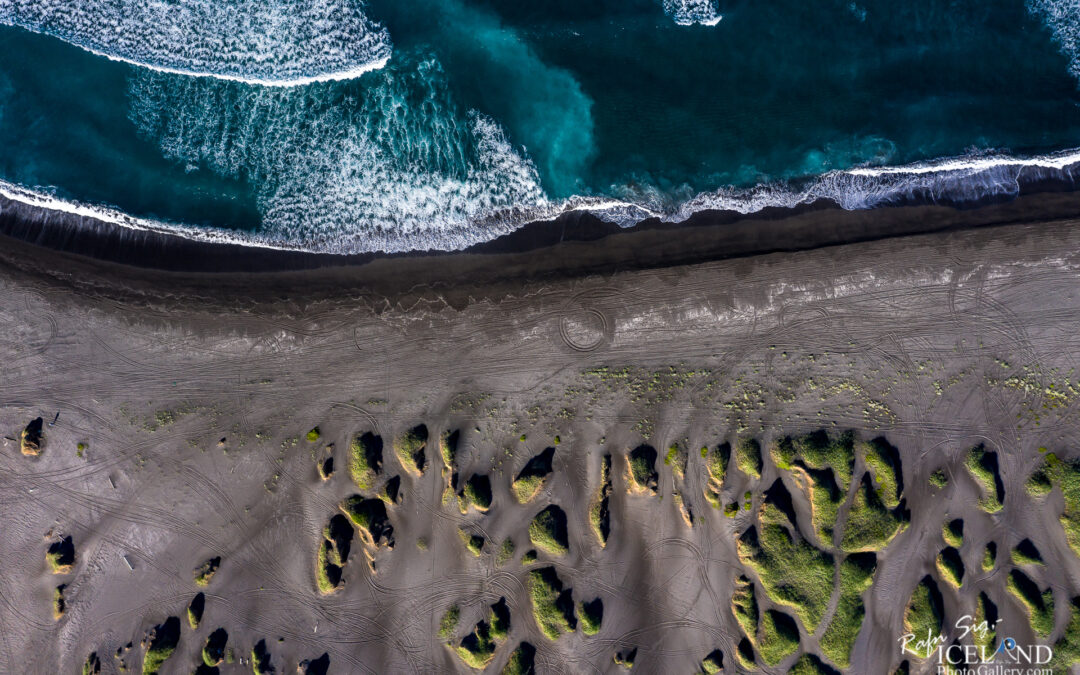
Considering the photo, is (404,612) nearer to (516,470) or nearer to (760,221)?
(516,470)

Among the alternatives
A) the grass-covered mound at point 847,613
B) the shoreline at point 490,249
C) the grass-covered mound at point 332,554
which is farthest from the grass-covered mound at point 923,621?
the grass-covered mound at point 332,554

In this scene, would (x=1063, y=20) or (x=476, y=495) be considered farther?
(x=1063, y=20)

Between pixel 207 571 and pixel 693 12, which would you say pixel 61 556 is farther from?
pixel 693 12

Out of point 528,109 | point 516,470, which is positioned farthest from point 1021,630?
point 528,109

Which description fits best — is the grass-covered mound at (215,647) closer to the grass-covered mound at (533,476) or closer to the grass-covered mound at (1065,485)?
the grass-covered mound at (533,476)

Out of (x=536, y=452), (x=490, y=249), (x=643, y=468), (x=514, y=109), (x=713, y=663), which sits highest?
(x=514, y=109)

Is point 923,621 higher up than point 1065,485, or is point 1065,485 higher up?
point 1065,485

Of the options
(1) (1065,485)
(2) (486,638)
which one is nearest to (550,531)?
(2) (486,638)

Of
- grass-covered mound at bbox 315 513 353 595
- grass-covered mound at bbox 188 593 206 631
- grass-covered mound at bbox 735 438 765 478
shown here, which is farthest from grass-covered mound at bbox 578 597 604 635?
grass-covered mound at bbox 188 593 206 631

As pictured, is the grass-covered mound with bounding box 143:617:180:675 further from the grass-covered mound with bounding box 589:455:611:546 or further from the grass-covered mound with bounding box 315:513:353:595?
the grass-covered mound with bounding box 589:455:611:546
